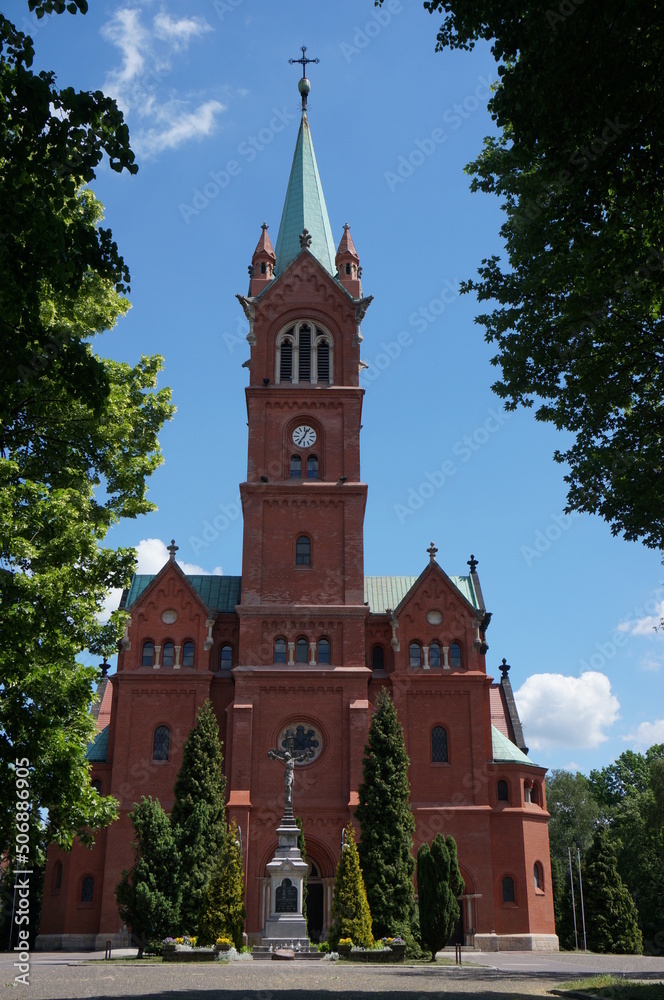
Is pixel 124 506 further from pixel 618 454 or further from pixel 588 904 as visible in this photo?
pixel 588 904

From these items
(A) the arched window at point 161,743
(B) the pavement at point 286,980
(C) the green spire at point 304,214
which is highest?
(C) the green spire at point 304,214

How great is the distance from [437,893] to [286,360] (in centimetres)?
2804

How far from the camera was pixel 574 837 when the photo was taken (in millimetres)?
75750

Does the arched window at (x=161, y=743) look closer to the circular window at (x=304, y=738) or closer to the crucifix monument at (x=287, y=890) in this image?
the circular window at (x=304, y=738)

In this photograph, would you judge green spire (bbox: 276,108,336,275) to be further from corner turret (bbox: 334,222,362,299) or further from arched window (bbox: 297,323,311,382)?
arched window (bbox: 297,323,311,382)

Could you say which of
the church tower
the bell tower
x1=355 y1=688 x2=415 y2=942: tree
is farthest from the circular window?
x1=355 y1=688 x2=415 y2=942: tree

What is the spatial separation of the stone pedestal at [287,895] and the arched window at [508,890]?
12.7m

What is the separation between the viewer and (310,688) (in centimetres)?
4306

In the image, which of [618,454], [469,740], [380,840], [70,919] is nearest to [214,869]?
[380,840]

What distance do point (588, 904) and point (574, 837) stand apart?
1201 inches

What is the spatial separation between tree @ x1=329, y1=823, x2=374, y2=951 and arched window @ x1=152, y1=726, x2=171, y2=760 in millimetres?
12644

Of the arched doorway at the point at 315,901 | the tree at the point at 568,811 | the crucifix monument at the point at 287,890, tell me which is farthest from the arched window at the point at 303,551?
the tree at the point at 568,811

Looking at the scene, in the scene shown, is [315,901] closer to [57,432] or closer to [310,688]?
[310,688]

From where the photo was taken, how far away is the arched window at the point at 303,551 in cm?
4562
